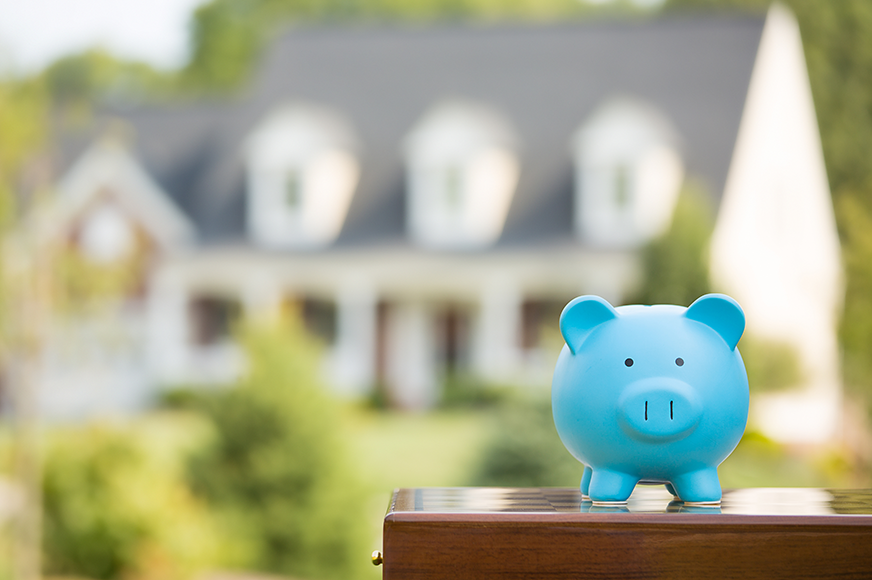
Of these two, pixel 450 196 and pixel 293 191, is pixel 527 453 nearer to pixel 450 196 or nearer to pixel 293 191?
pixel 450 196

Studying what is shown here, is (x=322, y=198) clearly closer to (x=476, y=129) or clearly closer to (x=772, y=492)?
(x=476, y=129)

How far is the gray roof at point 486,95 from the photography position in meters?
13.8

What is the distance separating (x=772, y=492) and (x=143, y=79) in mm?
27000

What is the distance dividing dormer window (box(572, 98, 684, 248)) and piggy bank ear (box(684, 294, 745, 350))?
11111 millimetres

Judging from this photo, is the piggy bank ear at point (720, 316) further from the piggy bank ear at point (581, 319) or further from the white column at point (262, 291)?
the white column at point (262, 291)

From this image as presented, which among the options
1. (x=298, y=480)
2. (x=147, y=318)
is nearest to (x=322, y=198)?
(x=147, y=318)

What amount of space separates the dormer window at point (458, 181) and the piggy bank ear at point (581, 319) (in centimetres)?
1193

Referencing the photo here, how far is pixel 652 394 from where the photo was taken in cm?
169

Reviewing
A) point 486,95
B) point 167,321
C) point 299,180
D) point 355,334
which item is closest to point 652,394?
point 355,334

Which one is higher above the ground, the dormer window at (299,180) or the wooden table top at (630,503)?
the dormer window at (299,180)

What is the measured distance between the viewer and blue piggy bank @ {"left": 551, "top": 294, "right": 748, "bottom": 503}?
1697 millimetres

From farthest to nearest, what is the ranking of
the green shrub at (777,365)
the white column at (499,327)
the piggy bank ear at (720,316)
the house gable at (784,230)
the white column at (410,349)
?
the white column at (410,349) < the white column at (499,327) < the house gable at (784,230) < the green shrub at (777,365) < the piggy bank ear at (720,316)

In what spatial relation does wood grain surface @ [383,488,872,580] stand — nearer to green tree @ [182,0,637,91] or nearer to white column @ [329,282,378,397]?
white column @ [329,282,378,397]

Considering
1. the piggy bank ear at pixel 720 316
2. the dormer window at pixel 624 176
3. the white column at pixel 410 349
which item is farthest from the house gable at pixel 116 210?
the piggy bank ear at pixel 720 316
